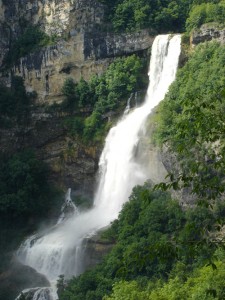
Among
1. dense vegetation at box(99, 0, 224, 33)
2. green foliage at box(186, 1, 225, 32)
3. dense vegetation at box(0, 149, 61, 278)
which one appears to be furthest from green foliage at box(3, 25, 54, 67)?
green foliage at box(186, 1, 225, 32)

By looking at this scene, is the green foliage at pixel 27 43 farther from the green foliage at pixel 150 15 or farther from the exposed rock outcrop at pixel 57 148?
the green foliage at pixel 150 15

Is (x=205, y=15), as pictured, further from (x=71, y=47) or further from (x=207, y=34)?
(x=71, y=47)

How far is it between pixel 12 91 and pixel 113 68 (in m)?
6.50

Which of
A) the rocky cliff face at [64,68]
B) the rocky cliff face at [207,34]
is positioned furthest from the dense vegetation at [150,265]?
the rocky cliff face at [207,34]

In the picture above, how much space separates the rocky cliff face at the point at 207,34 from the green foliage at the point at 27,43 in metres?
9.22

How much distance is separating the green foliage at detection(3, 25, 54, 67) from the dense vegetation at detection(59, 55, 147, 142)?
3.25m

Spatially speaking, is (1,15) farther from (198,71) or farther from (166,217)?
(166,217)

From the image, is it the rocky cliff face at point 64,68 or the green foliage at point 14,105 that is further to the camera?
the green foliage at point 14,105

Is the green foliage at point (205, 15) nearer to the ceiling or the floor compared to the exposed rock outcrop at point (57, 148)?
nearer to the ceiling

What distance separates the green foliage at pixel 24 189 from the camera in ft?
106

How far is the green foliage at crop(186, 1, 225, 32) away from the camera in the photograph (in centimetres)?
3202

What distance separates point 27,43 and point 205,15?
11109 mm

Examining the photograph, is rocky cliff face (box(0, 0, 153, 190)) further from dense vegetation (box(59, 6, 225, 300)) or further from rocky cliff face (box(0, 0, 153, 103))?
dense vegetation (box(59, 6, 225, 300))

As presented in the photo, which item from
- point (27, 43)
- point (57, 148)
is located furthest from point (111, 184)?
point (27, 43)
